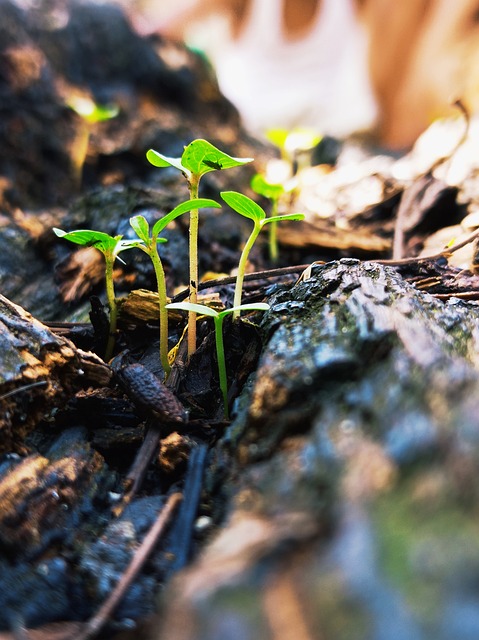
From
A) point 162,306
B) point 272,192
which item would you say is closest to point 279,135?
point 272,192

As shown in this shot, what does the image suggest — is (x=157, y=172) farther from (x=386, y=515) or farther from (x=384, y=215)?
(x=386, y=515)

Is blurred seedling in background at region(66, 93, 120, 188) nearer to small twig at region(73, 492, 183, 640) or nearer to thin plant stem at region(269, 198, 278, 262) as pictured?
thin plant stem at region(269, 198, 278, 262)

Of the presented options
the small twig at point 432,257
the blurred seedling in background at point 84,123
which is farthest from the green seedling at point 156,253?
the blurred seedling in background at point 84,123

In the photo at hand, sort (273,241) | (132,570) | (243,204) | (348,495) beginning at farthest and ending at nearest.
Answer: (273,241) < (243,204) < (132,570) < (348,495)

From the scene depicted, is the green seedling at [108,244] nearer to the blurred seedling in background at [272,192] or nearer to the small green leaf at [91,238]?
the small green leaf at [91,238]

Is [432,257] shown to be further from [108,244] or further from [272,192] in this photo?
[108,244]

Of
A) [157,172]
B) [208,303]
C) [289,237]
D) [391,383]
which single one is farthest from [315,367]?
[157,172]
